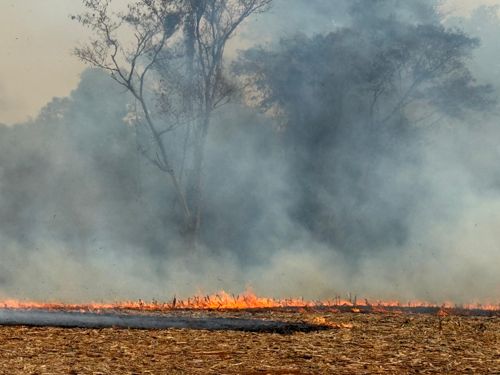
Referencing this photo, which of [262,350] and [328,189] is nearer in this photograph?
[262,350]

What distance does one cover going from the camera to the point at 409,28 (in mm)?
34812

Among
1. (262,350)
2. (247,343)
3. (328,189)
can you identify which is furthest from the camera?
(328,189)

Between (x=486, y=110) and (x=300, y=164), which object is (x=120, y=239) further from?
(x=486, y=110)

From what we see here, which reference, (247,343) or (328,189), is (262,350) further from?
(328,189)

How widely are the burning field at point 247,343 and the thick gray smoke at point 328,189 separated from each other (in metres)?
13.1

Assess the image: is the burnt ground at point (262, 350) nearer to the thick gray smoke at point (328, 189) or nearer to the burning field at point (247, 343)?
the burning field at point (247, 343)

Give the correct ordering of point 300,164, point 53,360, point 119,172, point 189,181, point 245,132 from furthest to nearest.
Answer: point 119,172 → point 245,132 → point 300,164 → point 189,181 → point 53,360

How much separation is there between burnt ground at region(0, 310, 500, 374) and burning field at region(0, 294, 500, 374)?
0.01m

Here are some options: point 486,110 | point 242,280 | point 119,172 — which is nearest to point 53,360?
point 242,280

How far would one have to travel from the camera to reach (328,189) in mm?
34906

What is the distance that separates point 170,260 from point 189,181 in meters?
3.13

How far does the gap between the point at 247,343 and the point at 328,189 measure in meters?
22.8

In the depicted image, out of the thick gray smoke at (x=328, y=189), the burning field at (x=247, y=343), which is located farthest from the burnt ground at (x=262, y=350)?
the thick gray smoke at (x=328, y=189)

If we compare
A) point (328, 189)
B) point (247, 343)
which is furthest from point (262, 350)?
point (328, 189)
